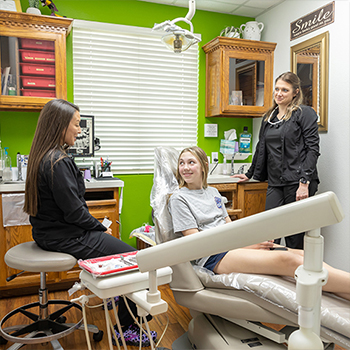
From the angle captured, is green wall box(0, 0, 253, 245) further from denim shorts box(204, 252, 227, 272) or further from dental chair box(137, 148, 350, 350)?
denim shorts box(204, 252, 227, 272)

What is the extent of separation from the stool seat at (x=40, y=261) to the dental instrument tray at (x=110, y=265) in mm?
609

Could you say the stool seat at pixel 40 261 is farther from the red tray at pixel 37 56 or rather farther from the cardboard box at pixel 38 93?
the red tray at pixel 37 56

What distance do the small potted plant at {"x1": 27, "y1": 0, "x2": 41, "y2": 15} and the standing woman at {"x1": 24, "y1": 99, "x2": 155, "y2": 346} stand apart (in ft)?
4.71

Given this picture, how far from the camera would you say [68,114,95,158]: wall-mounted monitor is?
296 cm

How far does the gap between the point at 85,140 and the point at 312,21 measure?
2.35 meters

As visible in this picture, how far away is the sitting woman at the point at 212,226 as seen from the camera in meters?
1.53

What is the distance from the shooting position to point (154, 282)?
0.77 m

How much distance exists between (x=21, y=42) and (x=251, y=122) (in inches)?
100

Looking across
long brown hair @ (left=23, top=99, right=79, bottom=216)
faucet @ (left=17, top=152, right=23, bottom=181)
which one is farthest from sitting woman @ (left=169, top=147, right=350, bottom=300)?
faucet @ (left=17, top=152, right=23, bottom=181)

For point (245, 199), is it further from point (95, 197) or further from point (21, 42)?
point (21, 42)

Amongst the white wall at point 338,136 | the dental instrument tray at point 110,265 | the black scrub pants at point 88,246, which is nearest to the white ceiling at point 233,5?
the white wall at point 338,136

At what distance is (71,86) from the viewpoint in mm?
3258

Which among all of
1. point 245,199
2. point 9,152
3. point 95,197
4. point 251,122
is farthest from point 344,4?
point 9,152

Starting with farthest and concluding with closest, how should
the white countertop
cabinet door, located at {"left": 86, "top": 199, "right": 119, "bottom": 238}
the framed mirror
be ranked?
the framed mirror → cabinet door, located at {"left": 86, "top": 199, "right": 119, "bottom": 238} → the white countertop
